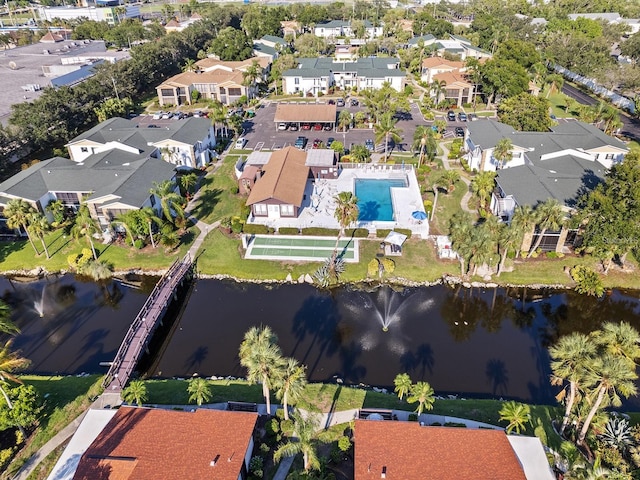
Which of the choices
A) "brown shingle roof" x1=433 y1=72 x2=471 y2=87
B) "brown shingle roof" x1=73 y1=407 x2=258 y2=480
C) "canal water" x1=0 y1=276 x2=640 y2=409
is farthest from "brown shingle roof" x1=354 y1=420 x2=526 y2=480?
"brown shingle roof" x1=433 y1=72 x2=471 y2=87

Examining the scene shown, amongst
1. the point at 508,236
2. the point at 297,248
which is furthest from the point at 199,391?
the point at 508,236

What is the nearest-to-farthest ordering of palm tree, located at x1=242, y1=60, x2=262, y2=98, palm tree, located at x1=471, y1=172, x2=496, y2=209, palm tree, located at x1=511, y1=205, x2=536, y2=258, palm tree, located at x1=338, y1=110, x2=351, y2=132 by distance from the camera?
palm tree, located at x1=511, y1=205, x2=536, y2=258 → palm tree, located at x1=471, y1=172, x2=496, y2=209 → palm tree, located at x1=338, y1=110, x2=351, y2=132 → palm tree, located at x1=242, y1=60, x2=262, y2=98

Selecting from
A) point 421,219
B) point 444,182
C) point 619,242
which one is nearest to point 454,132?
point 444,182

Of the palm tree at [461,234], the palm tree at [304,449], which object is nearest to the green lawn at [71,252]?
the palm tree at [304,449]

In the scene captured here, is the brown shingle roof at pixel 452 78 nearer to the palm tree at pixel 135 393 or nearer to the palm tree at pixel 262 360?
the palm tree at pixel 262 360

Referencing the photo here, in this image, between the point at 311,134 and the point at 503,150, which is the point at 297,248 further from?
the point at 311,134

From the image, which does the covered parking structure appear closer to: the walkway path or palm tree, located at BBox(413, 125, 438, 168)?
palm tree, located at BBox(413, 125, 438, 168)
